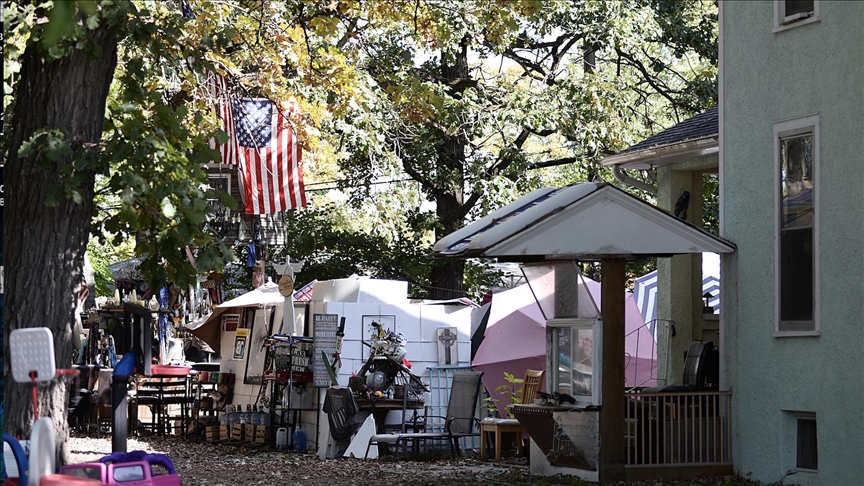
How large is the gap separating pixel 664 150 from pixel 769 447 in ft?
14.8

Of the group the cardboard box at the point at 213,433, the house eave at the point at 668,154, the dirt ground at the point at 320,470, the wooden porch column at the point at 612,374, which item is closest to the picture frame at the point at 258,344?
the cardboard box at the point at 213,433

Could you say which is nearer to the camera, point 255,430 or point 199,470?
point 199,470

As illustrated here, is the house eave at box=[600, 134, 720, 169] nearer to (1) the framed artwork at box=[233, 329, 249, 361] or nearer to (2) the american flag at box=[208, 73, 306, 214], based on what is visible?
(2) the american flag at box=[208, 73, 306, 214]

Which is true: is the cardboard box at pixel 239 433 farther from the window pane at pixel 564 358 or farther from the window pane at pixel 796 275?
the window pane at pixel 796 275

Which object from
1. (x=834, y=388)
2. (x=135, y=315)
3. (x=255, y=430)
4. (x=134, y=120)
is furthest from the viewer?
(x=255, y=430)

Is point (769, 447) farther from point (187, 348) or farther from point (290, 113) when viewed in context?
point (187, 348)

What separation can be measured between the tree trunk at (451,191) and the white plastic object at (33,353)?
17.4 meters

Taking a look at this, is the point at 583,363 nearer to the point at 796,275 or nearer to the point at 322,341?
the point at 796,275

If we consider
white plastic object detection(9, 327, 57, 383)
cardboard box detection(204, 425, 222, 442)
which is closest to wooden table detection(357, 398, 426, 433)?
cardboard box detection(204, 425, 222, 442)

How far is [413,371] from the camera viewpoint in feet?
62.9

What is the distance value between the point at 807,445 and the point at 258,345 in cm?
1155

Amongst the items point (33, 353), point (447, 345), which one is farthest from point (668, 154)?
point (33, 353)

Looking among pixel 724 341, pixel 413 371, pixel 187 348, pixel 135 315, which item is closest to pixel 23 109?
pixel 135 315

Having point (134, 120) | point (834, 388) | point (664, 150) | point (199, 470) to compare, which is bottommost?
point (199, 470)
